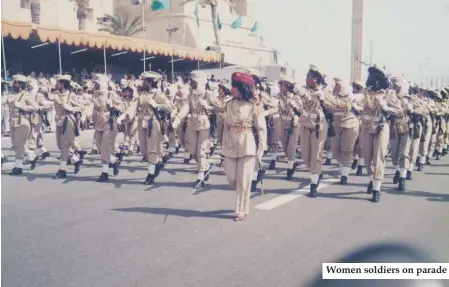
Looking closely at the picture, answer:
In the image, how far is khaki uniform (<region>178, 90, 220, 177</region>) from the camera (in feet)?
32.4

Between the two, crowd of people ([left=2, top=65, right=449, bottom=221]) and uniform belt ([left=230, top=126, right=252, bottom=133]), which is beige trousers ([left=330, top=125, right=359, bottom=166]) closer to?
crowd of people ([left=2, top=65, right=449, bottom=221])

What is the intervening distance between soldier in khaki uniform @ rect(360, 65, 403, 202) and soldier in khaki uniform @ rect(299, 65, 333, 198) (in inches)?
28.3

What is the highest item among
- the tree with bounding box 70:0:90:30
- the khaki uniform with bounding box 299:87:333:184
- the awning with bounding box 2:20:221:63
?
the tree with bounding box 70:0:90:30

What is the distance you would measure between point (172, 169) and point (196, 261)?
6.54 meters

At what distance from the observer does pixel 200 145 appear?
9.91 metres

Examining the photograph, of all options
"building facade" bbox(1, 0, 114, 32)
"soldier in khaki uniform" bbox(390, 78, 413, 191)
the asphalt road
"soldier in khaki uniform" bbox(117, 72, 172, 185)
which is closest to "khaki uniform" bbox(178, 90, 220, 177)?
"soldier in khaki uniform" bbox(117, 72, 172, 185)

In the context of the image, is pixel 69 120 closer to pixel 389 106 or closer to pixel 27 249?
pixel 27 249

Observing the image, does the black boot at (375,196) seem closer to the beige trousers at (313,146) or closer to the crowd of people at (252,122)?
the crowd of people at (252,122)

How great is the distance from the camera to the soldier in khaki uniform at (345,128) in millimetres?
9664

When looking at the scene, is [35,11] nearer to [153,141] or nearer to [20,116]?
[20,116]

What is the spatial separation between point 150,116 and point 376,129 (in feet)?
13.5

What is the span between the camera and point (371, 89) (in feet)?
27.6

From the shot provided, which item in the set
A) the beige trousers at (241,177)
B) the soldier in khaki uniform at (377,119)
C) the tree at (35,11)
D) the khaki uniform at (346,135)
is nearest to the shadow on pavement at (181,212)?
the beige trousers at (241,177)

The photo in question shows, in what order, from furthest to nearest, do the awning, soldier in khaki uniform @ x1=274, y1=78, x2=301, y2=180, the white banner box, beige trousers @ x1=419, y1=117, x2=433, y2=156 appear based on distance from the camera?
the awning, beige trousers @ x1=419, y1=117, x2=433, y2=156, soldier in khaki uniform @ x1=274, y1=78, x2=301, y2=180, the white banner box
